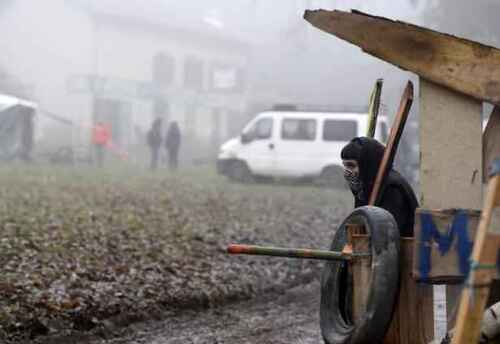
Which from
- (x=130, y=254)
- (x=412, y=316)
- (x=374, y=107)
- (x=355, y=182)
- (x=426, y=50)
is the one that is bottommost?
(x=130, y=254)

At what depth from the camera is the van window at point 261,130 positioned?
23.7 m

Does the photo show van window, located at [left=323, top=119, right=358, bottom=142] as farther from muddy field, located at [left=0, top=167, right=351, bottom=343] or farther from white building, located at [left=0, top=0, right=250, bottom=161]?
white building, located at [left=0, top=0, right=250, bottom=161]

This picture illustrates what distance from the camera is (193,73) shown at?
4597 centimetres

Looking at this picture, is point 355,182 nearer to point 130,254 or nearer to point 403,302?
point 403,302

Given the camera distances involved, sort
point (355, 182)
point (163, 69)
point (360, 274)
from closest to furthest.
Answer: point (360, 274), point (355, 182), point (163, 69)

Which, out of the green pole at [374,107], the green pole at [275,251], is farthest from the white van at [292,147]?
the green pole at [275,251]

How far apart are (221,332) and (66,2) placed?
35416 millimetres

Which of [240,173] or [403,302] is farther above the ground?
[240,173]

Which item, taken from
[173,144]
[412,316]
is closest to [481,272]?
[412,316]

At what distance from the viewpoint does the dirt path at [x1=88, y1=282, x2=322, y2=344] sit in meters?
6.61

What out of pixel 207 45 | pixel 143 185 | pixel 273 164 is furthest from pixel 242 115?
pixel 143 185

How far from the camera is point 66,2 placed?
39.9 m

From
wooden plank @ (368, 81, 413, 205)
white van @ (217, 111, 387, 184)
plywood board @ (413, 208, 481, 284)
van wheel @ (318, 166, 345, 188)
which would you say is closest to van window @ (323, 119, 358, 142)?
white van @ (217, 111, 387, 184)

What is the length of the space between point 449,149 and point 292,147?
1927 cm
